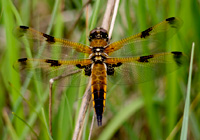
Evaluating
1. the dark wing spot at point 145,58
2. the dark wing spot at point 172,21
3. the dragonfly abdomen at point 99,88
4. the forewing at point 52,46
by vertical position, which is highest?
the dark wing spot at point 172,21

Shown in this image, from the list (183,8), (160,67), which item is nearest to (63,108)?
(160,67)

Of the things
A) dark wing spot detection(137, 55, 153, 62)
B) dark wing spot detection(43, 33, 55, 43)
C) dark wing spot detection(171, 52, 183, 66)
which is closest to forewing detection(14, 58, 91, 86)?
dark wing spot detection(43, 33, 55, 43)

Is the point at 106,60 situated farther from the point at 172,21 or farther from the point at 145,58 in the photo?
the point at 172,21

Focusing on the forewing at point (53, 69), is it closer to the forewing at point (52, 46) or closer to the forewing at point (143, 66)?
the forewing at point (52, 46)

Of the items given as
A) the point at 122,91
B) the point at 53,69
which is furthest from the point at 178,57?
the point at 122,91

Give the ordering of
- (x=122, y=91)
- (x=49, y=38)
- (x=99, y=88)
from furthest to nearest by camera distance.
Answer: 1. (x=122, y=91)
2. (x=49, y=38)
3. (x=99, y=88)

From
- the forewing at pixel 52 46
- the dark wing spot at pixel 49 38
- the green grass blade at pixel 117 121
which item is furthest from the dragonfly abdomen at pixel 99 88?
the green grass blade at pixel 117 121

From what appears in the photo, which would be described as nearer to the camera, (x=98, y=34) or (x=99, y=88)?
(x=99, y=88)
